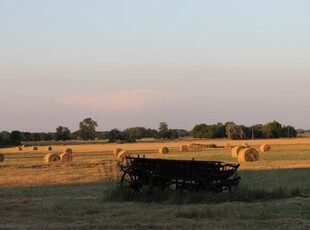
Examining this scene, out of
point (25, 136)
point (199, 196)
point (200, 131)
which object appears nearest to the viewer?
point (199, 196)

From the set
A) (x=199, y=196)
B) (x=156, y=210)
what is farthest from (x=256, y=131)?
(x=156, y=210)

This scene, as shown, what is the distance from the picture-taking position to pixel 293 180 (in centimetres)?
2341

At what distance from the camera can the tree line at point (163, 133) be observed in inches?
5738

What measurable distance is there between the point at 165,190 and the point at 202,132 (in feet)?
466

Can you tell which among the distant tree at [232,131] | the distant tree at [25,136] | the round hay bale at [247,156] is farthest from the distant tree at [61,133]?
the round hay bale at [247,156]

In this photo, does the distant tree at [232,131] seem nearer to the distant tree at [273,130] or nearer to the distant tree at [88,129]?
the distant tree at [273,130]

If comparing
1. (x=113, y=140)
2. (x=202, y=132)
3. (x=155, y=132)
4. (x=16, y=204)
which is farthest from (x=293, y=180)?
(x=155, y=132)

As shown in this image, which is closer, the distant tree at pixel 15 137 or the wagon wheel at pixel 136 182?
the wagon wheel at pixel 136 182

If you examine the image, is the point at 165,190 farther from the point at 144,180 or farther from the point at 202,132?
the point at 202,132

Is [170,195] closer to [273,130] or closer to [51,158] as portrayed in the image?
[51,158]

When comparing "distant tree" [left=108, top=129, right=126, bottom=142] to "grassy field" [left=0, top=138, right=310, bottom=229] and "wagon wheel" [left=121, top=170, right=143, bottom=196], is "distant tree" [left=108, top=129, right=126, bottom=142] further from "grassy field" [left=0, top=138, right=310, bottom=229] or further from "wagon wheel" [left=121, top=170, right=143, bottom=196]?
"wagon wheel" [left=121, top=170, right=143, bottom=196]

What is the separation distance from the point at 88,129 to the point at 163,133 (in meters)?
33.0

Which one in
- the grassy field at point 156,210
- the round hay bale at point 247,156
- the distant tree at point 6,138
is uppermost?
the distant tree at point 6,138

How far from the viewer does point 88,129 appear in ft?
639
